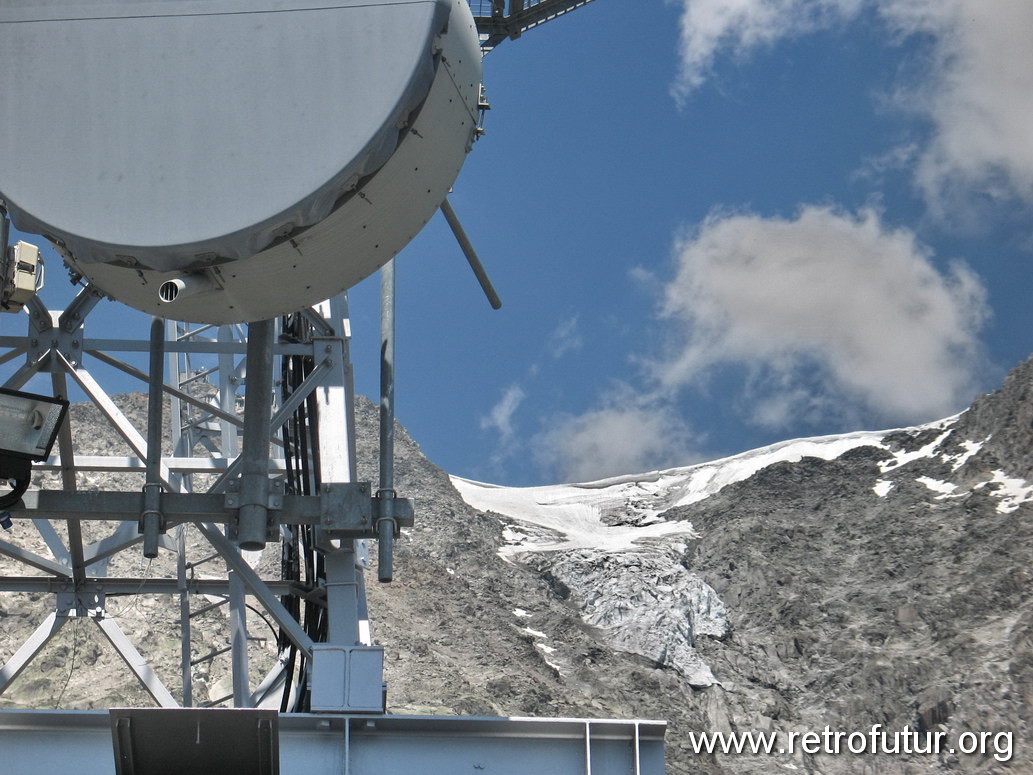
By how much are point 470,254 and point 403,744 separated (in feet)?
18.2

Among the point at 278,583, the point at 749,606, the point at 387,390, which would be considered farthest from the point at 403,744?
the point at 749,606

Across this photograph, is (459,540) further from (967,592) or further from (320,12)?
(320,12)

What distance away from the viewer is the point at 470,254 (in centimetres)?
1370

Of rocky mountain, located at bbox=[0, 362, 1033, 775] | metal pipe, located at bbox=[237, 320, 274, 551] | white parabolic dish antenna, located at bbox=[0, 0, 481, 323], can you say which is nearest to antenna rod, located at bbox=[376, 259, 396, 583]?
metal pipe, located at bbox=[237, 320, 274, 551]

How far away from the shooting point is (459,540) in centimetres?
8319

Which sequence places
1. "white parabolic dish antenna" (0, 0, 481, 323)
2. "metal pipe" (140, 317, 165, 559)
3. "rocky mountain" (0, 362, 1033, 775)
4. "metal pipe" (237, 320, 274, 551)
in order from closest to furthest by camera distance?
"white parabolic dish antenna" (0, 0, 481, 323) < "metal pipe" (237, 320, 274, 551) < "metal pipe" (140, 317, 165, 559) < "rocky mountain" (0, 362, 1033, 775)

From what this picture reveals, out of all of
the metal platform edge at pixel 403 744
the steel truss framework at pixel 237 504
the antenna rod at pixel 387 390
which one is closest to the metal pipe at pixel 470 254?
the antenna rod at pixel 387 390

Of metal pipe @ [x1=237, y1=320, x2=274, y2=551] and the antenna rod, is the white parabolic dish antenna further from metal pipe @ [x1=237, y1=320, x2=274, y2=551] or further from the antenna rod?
the antenna rod

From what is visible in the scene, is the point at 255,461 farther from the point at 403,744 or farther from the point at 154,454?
the point at 403,744

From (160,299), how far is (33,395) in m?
1.81

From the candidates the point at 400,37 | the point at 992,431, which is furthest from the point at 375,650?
the point at 992,431

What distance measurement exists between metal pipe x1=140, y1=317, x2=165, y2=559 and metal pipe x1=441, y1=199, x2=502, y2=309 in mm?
3092

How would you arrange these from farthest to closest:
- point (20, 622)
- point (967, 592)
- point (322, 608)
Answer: point (967, 592) < point (20, 622) < point (322, 608)

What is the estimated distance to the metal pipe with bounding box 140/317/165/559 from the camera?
12.6 m
